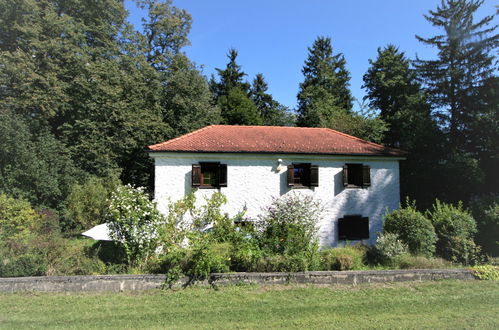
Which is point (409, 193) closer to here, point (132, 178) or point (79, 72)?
point (132, 178)

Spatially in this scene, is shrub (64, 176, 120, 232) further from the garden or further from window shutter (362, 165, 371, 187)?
window shutter (362, 165, 371, 187)

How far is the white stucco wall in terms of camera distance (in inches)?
476

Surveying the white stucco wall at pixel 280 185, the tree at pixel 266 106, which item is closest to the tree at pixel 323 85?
the tree at pixel 266 106

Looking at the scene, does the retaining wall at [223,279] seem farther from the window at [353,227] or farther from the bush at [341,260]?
the window at [353,227]

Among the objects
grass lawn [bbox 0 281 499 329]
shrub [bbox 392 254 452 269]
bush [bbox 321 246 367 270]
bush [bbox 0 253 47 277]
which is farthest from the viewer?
shrub [bbox 392 254 452 269]

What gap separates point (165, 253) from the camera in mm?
8430

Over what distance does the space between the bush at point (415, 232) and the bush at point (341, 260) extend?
2155 mm

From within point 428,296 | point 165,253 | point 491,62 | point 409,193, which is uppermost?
point 491,62

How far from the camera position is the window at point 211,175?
12268 millimetres

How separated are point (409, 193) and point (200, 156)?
14386mm

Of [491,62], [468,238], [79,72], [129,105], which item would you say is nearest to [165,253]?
[468,238]

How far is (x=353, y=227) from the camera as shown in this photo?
13.2 metres

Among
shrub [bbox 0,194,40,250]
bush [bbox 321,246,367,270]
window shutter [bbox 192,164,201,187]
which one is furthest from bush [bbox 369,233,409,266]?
shrub [bbox 0,194,40,250]

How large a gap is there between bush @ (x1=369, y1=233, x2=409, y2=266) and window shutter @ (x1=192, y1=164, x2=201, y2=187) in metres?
7.70
